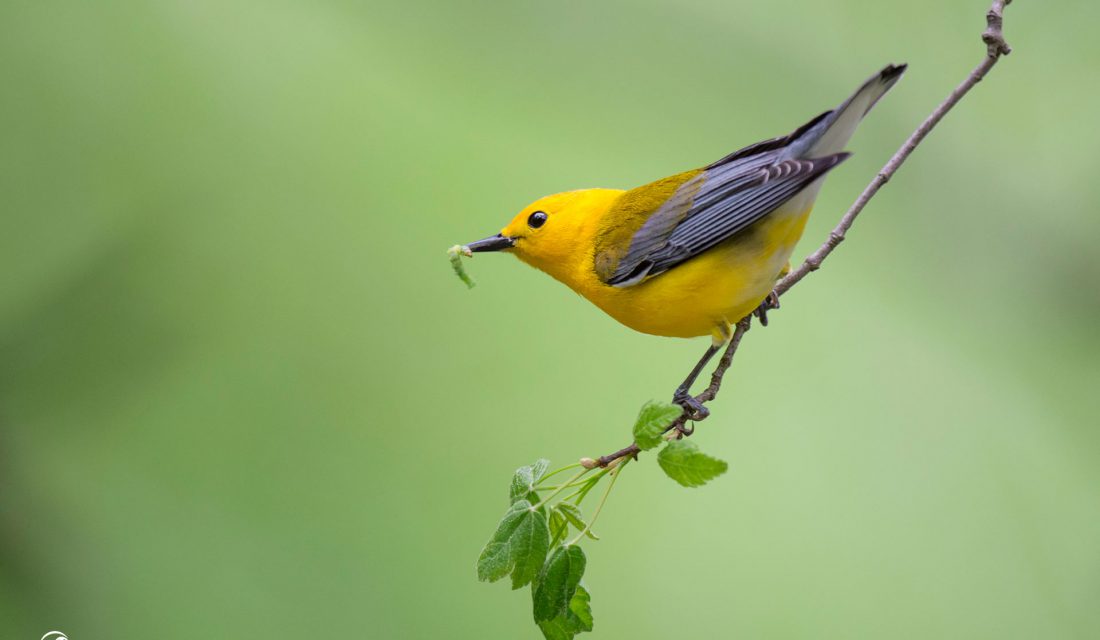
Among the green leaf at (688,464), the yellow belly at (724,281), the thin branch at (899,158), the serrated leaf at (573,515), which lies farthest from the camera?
the yellow belly at (724,281)

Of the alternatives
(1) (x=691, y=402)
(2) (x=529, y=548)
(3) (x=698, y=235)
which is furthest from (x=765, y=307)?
(2) (x=529, y=548)

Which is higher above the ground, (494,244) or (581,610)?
(494,244)

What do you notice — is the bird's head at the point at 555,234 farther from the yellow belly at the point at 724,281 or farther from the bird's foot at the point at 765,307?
the bird's foot at the point at 765,307

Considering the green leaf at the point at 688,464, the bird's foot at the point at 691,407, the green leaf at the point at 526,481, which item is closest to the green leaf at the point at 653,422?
the green leaf at the point at 688,464

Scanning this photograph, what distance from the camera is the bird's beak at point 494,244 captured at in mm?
3728

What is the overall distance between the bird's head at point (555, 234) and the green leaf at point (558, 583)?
5.33ft

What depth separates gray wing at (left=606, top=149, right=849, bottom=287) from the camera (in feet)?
10.3

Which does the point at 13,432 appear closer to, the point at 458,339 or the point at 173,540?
the point at 173,540

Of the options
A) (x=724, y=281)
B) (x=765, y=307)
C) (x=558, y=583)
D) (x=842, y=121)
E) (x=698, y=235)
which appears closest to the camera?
(x=558, y=583)

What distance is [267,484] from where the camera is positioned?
6.52 metres

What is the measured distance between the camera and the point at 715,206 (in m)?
3.40

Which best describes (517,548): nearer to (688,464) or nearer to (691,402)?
(688,464)

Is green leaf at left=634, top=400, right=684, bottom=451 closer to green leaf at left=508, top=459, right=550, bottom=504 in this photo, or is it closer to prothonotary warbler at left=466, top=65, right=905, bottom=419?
green leaf at left=508, top=459, right=550, bottom=504

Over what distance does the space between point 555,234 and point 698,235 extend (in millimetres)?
644
